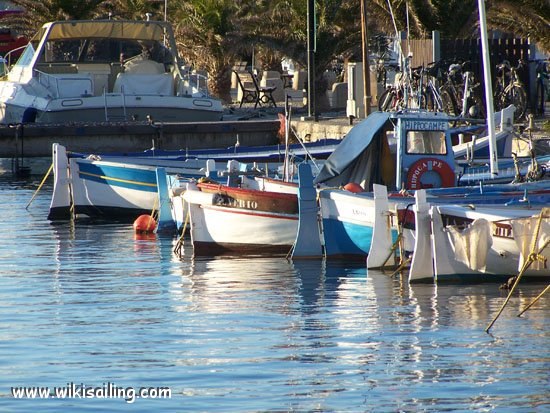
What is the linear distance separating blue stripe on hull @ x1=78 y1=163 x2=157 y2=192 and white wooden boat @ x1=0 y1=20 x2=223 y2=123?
9.37 meters

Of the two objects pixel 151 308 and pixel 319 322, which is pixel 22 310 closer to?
pixel 151 308

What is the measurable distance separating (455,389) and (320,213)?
7.26 metres

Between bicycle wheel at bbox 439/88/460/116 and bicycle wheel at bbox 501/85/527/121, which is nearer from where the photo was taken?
bicycle wheel at bbox 439/88/460/116

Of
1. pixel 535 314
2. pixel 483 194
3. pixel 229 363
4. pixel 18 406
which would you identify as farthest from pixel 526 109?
pixel 18 406

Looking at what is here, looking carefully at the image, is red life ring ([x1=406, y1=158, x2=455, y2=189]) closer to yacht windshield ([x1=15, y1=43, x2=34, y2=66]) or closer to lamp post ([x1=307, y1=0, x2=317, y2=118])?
lamp post ([x1=307, y1=0, x2=317, y2=118])

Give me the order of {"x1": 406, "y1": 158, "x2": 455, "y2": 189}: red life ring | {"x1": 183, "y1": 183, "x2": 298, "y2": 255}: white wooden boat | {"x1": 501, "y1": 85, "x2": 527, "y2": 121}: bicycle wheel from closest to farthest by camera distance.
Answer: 1. {"x1": 183, "y1": 183, "x2": 298, "y2": 255}: white wooden boat
2. {"x1": 406, "y1": 158, "x2": 455, "y2": 189}: red life ring
3. {"x1": 501, "y1": 85, "x2": 527, "y2": 121}: bicycle wheel

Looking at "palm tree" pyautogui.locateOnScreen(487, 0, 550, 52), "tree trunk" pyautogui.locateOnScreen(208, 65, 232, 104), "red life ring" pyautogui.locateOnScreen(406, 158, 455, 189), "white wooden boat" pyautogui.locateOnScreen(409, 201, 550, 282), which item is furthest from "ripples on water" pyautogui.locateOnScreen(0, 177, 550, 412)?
"tree trunk" pyautogui.locateOnScreen(208, 65, 232, 104)

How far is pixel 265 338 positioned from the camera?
523 inches

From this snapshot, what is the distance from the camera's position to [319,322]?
1416 centimetres

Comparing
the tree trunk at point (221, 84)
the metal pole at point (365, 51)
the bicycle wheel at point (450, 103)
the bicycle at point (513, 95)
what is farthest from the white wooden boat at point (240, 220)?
the tree trunk at point (221, 84)

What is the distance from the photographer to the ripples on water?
1109 centimetres

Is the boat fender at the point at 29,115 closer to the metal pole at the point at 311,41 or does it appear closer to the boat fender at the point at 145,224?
the metal pole at the point at 311,41

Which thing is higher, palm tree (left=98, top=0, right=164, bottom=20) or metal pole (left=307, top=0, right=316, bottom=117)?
palm tree (left=98, top=0, right=164, bottom=20)

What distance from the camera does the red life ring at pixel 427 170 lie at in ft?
62.4
